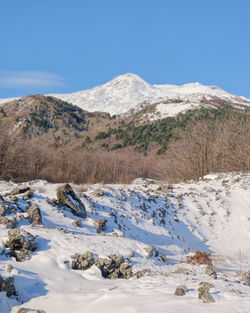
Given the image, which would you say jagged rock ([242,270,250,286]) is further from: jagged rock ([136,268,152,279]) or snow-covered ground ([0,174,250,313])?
jagged rock ([136,268,152,279])

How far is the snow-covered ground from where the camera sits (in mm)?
5188

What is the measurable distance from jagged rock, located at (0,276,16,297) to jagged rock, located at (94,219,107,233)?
4.76 metres

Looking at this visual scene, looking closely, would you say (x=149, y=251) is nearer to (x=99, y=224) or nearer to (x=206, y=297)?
(x=99, y=224)

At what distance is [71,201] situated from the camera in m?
11.3

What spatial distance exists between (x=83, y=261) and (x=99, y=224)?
3.31 meters

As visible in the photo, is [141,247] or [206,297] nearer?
[206,297]

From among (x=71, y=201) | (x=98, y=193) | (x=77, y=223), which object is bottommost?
(x=77, y=223)

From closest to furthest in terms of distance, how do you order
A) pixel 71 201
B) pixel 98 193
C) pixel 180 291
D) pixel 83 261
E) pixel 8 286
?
pixel 180 291 < pixel 8 286 < pixel 83 261 < pixel 71 201 < pixel 98 193

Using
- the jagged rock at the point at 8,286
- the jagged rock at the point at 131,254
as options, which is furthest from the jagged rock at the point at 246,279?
the jagged rock at the point at 8,286

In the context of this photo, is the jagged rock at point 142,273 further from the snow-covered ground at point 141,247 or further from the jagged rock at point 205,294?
the jagged rock at point 205,294

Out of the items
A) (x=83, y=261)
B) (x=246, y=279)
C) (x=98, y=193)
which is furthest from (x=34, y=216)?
(x=246, y=279)

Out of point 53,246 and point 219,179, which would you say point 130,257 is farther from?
point 219,179

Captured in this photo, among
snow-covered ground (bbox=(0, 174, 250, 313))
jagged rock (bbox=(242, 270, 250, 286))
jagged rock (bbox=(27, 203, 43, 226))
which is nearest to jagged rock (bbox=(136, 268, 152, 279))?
snow-covered ground (bbox=(0, 174, 250, 313))

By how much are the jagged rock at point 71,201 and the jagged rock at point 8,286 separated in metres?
5.25
